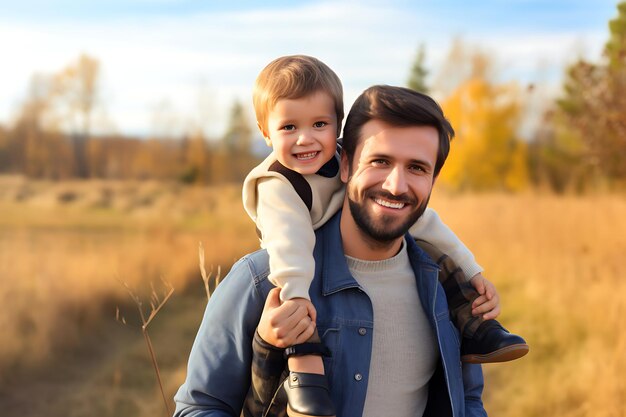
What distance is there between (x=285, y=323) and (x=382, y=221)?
0.45m

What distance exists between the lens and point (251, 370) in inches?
82.4

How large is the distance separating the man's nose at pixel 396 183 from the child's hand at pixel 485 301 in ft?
1.73

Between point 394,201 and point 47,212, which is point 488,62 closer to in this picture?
point 47,212

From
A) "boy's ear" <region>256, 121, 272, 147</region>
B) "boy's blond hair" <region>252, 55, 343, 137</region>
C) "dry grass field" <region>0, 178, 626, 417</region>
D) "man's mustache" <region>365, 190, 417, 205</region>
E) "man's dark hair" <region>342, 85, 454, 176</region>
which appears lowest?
"dry grass field" <region>0, 178, 626, 417</region>

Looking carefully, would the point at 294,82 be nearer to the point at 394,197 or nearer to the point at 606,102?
the point at 394,197

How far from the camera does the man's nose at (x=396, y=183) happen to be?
214cm

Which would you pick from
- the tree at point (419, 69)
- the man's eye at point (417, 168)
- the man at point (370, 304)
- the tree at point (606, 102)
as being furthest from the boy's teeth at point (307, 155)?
the tree at point (419, 69)

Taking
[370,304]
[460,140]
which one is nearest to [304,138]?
[370,304]

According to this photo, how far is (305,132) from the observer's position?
91.4 inches

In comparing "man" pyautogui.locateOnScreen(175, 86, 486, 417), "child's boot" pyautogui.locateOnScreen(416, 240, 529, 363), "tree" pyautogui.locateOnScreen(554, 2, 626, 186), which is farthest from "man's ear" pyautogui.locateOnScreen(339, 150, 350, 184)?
"tree" pyautogui.locateOnScreen(554, 2, 626, 186)

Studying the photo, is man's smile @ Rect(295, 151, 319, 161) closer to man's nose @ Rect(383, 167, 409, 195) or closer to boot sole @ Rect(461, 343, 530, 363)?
man's nose @ Rect(383, 167, 409, 195)

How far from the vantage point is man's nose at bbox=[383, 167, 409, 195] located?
2.14m

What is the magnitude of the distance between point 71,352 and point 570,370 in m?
5.84

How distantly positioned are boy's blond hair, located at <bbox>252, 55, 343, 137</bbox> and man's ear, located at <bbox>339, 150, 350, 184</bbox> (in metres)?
0.13
